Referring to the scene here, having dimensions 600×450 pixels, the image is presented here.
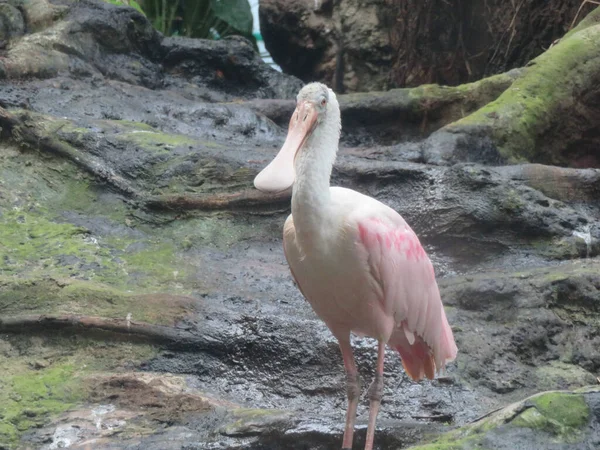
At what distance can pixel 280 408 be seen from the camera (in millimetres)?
5324

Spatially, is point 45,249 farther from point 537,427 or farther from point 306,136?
point 537,427

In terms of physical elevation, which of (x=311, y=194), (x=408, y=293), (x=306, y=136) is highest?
(x=306, y=136)

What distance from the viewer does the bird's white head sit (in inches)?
171

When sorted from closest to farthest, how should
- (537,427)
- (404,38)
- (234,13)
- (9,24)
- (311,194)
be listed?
(537,427), (311,194), (9,24), (404,38), (234,13)

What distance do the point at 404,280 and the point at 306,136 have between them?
946 mm

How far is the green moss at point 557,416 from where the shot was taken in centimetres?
349

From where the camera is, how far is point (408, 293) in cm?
487

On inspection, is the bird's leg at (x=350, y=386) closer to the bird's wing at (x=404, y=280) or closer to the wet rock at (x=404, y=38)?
the bird's wing at (x=404, y=280)

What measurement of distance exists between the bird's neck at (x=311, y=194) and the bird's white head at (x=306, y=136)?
2cm

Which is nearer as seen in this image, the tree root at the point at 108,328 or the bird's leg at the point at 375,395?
the bird's leg at the point at 375,395

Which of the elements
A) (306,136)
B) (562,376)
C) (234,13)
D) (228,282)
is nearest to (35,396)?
(228,282)

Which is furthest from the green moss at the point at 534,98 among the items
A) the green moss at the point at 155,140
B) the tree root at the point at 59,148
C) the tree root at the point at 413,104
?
the tree root at the point at 59,148

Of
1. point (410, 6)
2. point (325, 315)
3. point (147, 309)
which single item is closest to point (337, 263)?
point (325, 315)

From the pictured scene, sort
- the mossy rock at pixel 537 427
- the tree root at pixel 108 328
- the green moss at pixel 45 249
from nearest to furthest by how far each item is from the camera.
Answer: the mossy rock at pixel 537 427, the tree root at pixel 108 328, the green moss at pixel 45 249
